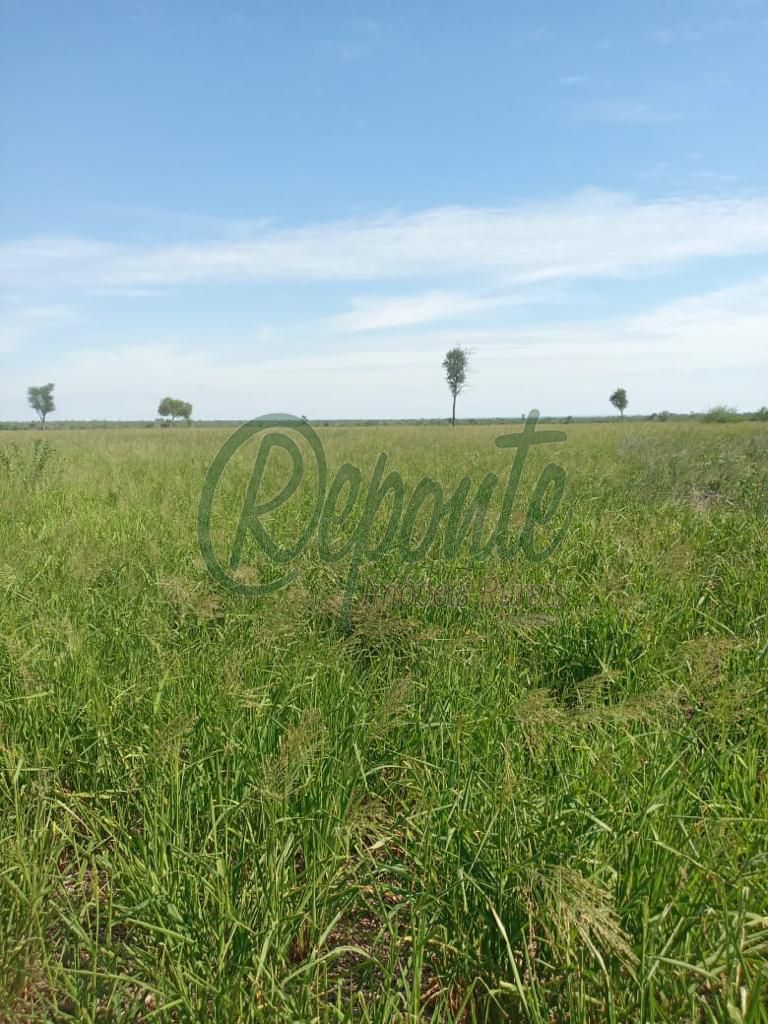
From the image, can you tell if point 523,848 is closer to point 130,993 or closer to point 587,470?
point 130,993

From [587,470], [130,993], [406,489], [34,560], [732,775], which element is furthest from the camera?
[587,470]

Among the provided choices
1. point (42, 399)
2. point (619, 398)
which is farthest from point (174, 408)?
point (619, 398)

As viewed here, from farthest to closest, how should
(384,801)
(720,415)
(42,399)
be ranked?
(42,399) → (720,415) → (384,801)

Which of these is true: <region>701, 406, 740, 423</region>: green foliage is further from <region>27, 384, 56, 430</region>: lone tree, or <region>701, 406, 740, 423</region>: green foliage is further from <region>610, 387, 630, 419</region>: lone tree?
<region>27, 384, 56, 430</region>: lone tree

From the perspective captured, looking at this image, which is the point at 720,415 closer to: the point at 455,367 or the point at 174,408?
the point at 455,367

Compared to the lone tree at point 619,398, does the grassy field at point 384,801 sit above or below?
below

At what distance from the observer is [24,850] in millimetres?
1752

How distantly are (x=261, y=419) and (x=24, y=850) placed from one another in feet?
14.5

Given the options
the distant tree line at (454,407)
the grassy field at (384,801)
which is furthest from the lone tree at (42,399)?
the grassy field at (384,801)

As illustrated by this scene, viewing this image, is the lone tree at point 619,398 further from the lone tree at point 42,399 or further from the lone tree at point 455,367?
the lone tree at point 42,399

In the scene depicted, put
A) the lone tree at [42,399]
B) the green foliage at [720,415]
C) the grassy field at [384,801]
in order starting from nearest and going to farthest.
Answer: the grassy field at [384,801], the green foliage at [720,415], the lone tree at [42,399]

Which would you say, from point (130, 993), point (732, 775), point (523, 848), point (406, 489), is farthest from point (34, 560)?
point (406, 489)

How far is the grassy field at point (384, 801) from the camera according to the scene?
1336 millimetres

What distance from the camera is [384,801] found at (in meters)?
2.01
